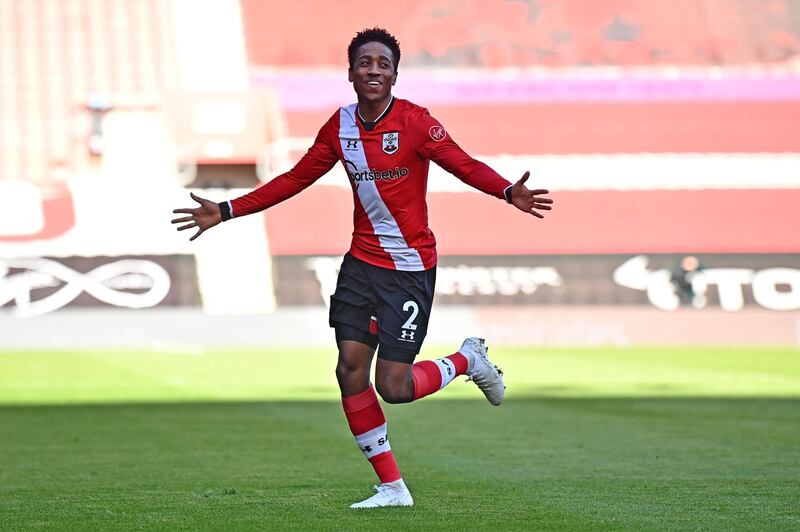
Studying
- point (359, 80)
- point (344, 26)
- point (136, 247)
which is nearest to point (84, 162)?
point (136, 247)

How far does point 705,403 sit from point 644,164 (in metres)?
14.5

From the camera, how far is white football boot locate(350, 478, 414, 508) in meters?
5.79

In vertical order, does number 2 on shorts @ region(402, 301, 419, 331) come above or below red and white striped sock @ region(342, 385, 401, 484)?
above

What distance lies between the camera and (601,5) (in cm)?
2811

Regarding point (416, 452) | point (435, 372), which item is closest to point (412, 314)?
point (435, 372)

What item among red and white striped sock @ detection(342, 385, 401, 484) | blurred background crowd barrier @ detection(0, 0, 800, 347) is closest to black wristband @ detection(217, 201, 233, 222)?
red and white striped sock @ detection(342, 385, 401, 484)

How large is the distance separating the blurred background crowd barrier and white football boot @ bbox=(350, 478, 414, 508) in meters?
16.0

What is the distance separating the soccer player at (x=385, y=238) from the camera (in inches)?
229

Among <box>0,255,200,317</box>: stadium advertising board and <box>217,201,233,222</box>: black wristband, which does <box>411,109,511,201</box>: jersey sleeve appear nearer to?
<box>217,201,233,222</box>: black wristband

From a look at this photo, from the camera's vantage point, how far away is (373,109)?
5.88m

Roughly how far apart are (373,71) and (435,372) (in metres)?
1.34

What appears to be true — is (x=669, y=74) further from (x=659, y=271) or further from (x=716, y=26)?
(x=659, y=271)

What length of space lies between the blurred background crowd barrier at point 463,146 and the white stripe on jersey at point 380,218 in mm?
15992

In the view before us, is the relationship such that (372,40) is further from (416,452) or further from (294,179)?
(416,452)
